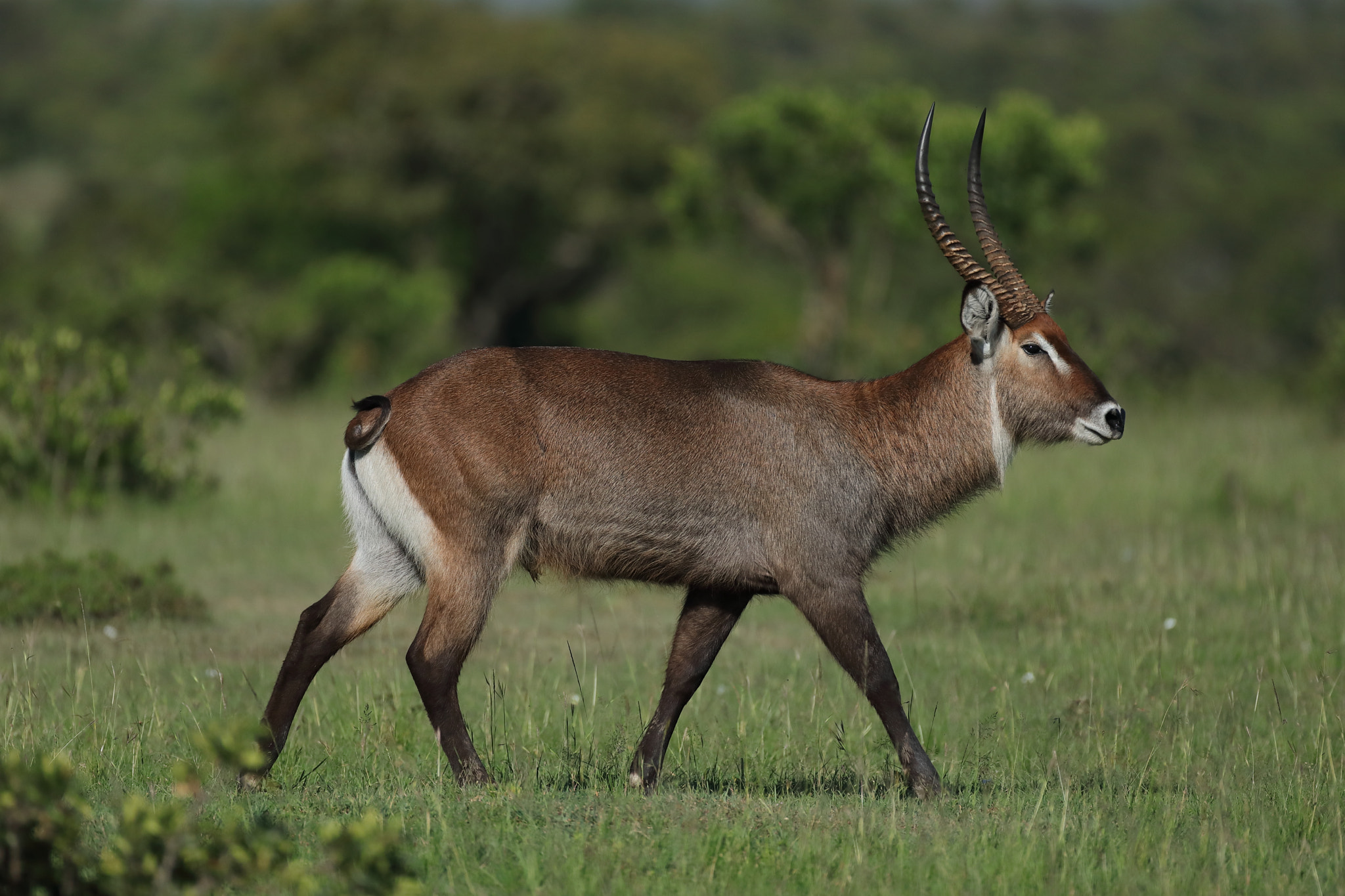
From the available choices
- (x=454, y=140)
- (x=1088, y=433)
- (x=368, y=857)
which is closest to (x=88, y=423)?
(x=1088, y=433)

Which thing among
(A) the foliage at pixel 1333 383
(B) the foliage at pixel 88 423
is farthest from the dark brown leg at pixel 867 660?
(A) the foliage at pixel 1333 383

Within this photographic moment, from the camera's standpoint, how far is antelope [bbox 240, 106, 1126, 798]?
15.4ft

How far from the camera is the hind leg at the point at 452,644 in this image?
4.64m

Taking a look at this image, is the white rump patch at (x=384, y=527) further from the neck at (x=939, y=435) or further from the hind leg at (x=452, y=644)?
the neck at (x=939, y=435)

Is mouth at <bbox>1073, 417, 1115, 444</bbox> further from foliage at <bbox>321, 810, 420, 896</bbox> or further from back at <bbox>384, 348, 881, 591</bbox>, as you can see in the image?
foliage at <bbox>321, 810, 420, 896</bbox>

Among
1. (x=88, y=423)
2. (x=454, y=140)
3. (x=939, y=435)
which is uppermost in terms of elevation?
(x=454, y=140)

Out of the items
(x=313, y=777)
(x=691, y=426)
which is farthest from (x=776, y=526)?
(x=313, y=777)

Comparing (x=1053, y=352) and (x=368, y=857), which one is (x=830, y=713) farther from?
(x=368, y=857)

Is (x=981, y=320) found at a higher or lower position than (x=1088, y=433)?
higher

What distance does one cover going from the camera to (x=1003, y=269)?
17.1ft

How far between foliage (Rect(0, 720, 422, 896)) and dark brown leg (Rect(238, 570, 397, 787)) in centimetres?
156

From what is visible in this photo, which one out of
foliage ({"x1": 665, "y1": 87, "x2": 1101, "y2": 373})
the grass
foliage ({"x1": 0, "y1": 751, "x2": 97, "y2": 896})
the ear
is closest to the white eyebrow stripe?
the ear

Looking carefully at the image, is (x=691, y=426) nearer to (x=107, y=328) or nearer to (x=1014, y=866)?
(x=1014, y=866)

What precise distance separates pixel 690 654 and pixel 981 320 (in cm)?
141
